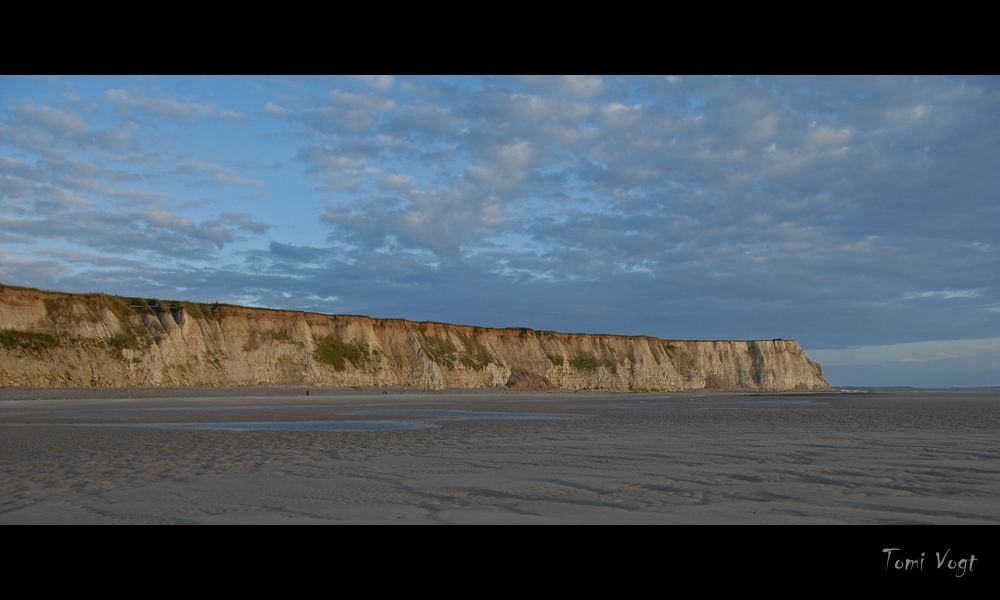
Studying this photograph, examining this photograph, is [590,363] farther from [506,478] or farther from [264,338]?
[506,478]

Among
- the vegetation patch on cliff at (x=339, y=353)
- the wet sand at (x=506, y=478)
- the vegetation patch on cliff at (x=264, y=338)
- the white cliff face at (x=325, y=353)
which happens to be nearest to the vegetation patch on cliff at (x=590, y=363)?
the white cliff face at (x=325, y=353)

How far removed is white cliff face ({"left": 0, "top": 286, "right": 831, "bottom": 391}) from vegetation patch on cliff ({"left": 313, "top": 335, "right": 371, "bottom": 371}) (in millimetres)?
123

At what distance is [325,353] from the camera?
62.8 metres

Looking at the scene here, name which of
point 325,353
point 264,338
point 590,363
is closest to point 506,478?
point 264,338

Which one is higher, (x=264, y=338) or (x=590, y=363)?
(x=264, y=338)

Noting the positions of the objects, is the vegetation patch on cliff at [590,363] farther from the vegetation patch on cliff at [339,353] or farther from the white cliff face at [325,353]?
the vegetation patch on cliff at [339,353]

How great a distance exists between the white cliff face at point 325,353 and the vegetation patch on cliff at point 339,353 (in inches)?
4.8

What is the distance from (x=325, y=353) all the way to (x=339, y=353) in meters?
1.69

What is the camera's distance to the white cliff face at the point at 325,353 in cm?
4727
